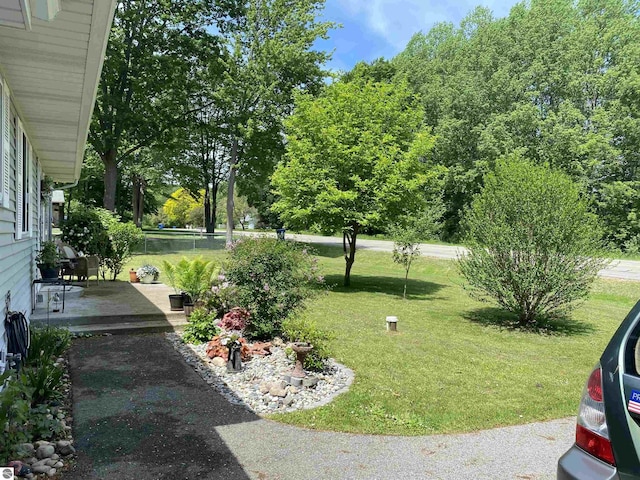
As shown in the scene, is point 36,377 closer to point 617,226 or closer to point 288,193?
point 288,193

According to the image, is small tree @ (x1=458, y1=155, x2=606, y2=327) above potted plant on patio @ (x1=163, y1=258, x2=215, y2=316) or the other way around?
above

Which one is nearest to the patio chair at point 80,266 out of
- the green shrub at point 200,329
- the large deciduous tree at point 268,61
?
the green shrub at point 200,329

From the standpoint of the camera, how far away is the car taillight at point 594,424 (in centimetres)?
179

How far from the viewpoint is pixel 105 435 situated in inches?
133

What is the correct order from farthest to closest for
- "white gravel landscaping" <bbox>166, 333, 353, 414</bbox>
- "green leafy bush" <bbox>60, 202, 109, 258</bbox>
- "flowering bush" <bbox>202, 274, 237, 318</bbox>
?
"green leafy bush" <bbox>60, 202, 109, 258</bbox>, "flowering bush" <bbox>202, 274, 237, 318</bbox>, "white gravel landscaping" <bbox>166, 333, 353, 414</bbox>

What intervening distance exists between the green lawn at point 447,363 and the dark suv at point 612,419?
199cm

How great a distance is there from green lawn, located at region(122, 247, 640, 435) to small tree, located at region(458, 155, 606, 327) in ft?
3.12

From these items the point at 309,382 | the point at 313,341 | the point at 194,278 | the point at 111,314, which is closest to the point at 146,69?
the point at 194,278

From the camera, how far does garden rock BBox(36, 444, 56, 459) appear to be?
9.70ft

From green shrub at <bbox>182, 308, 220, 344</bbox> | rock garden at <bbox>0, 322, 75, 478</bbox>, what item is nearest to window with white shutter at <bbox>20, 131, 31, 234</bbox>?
green shrub at <bbox>182, 308, 220, 344</bbox>

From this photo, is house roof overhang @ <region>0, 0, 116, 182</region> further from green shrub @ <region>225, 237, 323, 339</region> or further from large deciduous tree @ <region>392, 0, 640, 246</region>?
large deciduous tree @ <region>392, 0, 640, 246</region>

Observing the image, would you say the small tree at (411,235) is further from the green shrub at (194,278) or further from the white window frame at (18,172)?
the white window frame at (18,172)

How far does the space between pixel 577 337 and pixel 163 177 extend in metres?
29.9

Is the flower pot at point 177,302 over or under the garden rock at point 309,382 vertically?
over
